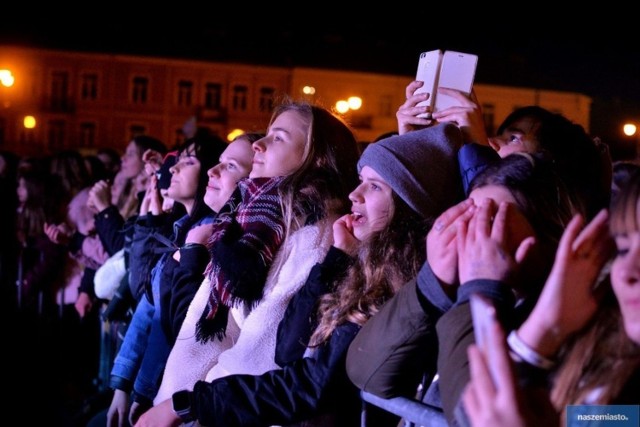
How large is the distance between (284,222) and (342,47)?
2167 inches

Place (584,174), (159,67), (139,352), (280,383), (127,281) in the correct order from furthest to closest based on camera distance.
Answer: (159,67) → (127,281) → (139,352) → (280,383) → (584,174)

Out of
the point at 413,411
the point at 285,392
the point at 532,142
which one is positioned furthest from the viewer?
the point at 532,142

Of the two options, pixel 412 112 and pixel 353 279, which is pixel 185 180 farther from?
pixel 353 279

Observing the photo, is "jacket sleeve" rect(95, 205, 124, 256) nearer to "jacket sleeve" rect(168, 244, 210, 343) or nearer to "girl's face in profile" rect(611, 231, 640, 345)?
"jacket sleeve" rect(168, 244, 210, 343)

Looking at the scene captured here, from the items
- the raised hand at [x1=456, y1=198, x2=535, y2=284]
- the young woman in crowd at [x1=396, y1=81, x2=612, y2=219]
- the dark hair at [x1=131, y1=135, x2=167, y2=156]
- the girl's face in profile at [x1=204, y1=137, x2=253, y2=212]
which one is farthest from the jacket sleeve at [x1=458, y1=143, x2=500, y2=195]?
the dark hair at [x1=131, y1=135, x2=167, y2=156]

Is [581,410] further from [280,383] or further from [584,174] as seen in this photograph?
[280,383]

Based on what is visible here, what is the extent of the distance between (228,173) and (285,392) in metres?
2.00

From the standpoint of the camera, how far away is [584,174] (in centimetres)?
255

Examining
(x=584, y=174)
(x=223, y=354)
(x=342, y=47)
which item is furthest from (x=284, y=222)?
(x=342, y=47)

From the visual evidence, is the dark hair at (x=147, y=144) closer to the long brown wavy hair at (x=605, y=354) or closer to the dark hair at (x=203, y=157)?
the dark hair at (x=203, y=157)

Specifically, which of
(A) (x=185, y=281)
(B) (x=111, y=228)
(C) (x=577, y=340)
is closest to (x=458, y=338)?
(C) (x=577, y=340)

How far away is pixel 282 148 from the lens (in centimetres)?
386

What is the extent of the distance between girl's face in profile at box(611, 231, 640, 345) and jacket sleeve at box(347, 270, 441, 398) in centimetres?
65

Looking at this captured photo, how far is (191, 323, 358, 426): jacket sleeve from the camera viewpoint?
2.65 m
